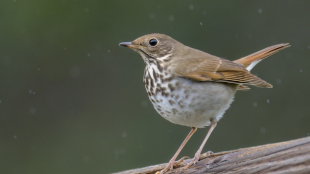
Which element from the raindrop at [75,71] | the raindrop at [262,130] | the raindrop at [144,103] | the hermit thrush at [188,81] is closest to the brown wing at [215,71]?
the hermit thrush at [188,81]

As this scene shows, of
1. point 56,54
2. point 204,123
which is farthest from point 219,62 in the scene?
point 56,54

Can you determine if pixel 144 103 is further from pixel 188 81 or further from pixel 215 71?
pixel 188 81

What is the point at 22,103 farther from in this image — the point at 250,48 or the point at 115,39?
the point at 250,48

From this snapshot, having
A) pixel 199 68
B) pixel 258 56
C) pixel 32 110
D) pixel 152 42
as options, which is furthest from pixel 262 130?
pixel 32 110

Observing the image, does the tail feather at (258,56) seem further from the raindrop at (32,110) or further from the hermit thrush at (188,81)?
the raindrop at (32,110)

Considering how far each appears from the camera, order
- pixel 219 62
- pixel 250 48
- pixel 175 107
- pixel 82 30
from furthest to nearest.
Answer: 1. pixel 82 30
2. pixel 250 48
3. pixel 219 62
4. pixel 175 107

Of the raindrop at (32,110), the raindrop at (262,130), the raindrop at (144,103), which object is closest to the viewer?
the raindrop at (262,130)
